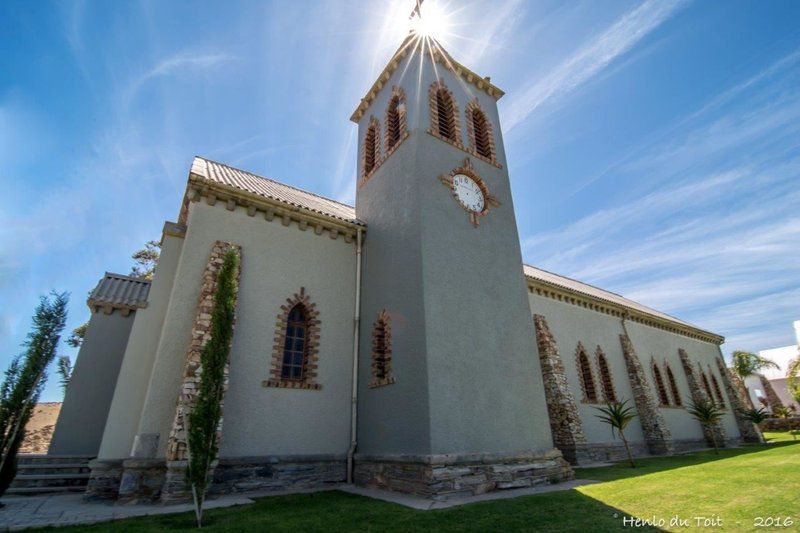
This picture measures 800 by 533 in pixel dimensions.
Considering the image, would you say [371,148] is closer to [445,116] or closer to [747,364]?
[445,116]

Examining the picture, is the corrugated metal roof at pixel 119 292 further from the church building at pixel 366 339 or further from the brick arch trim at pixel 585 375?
the brick arch trim at pixel 585 375

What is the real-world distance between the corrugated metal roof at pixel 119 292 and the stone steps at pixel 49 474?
451 centimetres

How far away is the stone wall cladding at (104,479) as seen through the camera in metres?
8.37

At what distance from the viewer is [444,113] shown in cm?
1445

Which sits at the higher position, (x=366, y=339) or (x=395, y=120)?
(x=395, y=120)

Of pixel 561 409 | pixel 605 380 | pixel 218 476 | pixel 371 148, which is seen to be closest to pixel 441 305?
pixel 218 476

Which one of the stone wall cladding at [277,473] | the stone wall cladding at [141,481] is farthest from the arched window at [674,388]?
the stone wall cladding at [141,481]

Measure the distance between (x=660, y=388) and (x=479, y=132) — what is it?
60.0ft

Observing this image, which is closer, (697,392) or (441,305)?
(441,305)

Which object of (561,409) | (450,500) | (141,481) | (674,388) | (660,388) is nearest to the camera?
(450,500)

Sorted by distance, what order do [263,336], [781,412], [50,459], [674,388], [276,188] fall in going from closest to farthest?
[50,459]
[263,336]
[276,188]
[674,388]
[781,412]

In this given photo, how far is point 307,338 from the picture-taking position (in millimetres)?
11625

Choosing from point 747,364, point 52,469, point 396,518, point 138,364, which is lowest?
point 396,518

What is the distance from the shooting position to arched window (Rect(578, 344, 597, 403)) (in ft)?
55.8
